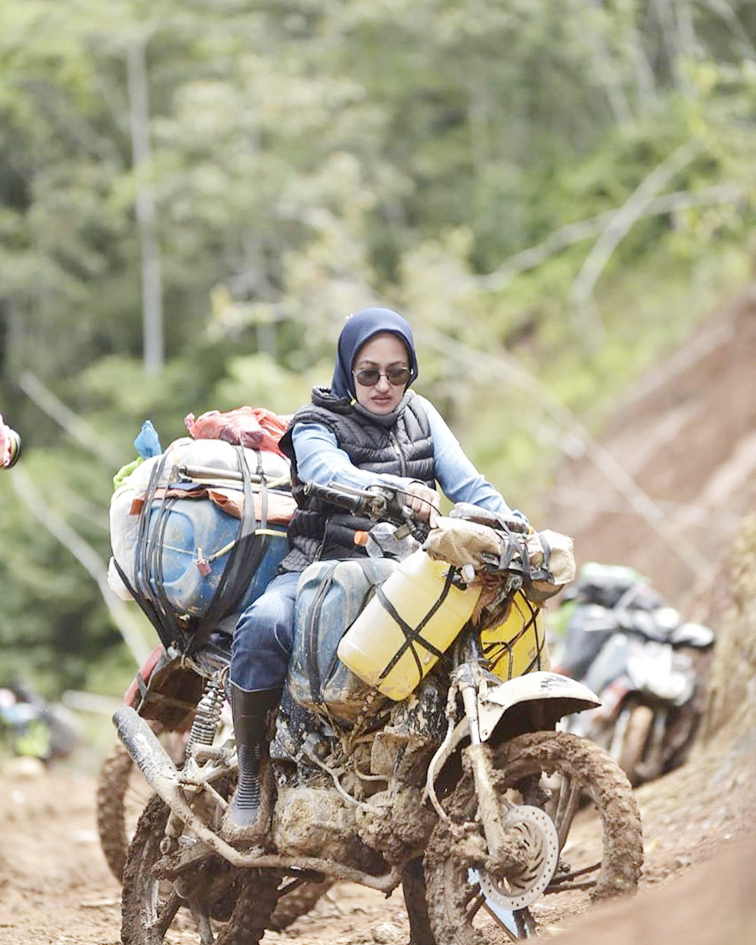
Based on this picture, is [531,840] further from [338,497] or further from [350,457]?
[350,457]

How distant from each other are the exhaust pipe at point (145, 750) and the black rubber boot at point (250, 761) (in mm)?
419

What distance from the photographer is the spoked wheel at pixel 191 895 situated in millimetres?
5414

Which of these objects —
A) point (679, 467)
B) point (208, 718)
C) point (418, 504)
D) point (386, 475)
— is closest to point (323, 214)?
point (679, 467)

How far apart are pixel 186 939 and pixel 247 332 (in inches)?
993

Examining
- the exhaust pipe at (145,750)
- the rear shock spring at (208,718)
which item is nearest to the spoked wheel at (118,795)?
the exhaust pipe at (145,750)

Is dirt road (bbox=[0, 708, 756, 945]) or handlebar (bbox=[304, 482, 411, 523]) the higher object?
handlebar (bbox=[304, 482, 411, 523])

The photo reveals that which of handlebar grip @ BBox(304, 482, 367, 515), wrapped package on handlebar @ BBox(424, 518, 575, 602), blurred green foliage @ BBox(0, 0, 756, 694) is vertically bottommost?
wrapped package on handlebar @ BBox(424, 518, 575, 602)

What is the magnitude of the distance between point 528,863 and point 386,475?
4.28ft

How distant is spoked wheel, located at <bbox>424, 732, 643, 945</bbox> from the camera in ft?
14.1

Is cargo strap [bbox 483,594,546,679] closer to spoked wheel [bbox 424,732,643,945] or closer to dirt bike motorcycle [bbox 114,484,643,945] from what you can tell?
dirt bike motorcycle [bbox 114,484,643,945]

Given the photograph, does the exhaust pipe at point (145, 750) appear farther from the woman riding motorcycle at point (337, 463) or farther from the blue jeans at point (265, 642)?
the blue jeans at point (265, 642)

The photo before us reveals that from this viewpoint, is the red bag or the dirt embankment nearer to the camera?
the red bag

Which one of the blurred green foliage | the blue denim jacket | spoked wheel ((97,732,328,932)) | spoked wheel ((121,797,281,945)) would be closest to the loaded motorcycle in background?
spoked wheel ((97,732,328,932))

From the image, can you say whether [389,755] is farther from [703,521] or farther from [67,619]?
[67,619]
